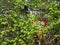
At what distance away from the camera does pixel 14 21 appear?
18.8ft

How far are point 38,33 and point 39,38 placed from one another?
0.54 feet

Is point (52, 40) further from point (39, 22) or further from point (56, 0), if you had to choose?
point (56, 0)

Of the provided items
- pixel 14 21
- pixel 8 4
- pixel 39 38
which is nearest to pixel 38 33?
pixel 39 38

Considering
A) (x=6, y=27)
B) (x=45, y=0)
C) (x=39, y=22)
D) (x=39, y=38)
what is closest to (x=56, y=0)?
(x=45, y=0)

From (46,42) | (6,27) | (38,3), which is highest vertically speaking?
(38,3)

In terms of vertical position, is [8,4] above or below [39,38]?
above

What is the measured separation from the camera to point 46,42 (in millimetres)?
5688

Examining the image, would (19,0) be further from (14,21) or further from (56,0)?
(56,0)

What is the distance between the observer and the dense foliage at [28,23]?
560cm

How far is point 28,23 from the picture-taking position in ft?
18.6

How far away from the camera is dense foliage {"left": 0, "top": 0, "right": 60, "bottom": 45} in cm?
560

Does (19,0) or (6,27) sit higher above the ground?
(19,0)

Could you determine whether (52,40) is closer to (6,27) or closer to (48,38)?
(48,38)

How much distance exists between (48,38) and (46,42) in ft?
0.40
